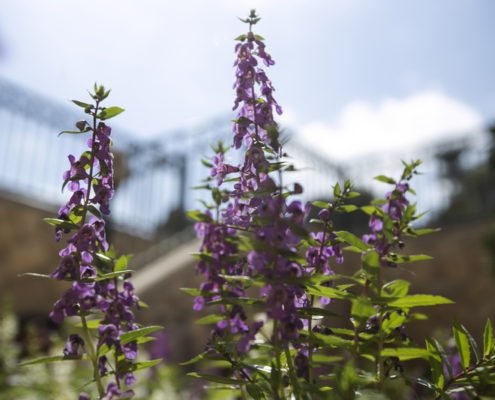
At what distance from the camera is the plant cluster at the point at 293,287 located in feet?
2.87

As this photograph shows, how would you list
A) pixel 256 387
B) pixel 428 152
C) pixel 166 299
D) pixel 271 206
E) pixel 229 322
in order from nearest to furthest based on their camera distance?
1. pixel 271 206
2. pixel 256 387
3. pixel 229 322
4. pixel 166 299
5. pixel 428 152

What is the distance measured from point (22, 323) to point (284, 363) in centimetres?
723

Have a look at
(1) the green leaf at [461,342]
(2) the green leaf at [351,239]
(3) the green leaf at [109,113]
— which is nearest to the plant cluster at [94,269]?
(3) the green leaf at [109,113]

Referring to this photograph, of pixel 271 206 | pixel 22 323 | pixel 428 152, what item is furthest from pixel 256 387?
pixel 428 152

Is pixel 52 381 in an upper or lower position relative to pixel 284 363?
lower

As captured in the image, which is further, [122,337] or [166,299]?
[166,299]

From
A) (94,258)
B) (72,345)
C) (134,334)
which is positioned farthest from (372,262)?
(72,345)

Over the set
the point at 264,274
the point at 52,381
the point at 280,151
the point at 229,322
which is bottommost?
the point at 52,381

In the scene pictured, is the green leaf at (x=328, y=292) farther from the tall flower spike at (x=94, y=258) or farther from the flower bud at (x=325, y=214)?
the tall flower spike at (x=94, y=258)

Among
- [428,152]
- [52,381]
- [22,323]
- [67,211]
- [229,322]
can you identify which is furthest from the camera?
[428,152]

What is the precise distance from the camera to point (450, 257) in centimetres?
754

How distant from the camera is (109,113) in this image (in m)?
1.14

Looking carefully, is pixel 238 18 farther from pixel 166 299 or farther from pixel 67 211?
pixel 166 299

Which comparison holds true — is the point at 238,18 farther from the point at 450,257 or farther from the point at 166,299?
the point at 450,257
